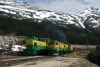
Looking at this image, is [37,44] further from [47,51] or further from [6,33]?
[6,33]

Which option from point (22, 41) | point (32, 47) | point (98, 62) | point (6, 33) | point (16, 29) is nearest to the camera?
point (98, 62)

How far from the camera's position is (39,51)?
53594 millimetres

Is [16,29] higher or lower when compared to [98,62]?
higher

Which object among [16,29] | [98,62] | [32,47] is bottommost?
[98,62]

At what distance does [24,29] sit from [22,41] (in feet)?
124

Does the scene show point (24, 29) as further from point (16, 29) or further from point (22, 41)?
point (22, 41)

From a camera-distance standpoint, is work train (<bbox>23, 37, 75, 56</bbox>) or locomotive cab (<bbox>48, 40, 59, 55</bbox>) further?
locomotive cab (<bbox>48, 40, 59, 55</bbox>)

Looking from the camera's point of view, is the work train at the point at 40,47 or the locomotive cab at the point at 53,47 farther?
the locomotive cab at the point at 53,47

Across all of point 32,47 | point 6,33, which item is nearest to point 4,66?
point 32,47

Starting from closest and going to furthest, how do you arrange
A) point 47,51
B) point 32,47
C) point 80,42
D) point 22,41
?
point 32,47 < point 47,51 < point 22,41 < point 80,42

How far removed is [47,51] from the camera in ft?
172

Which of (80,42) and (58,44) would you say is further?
(80,42)

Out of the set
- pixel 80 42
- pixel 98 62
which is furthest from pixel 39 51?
pixel 80 42

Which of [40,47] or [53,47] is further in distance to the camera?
[40,47]
